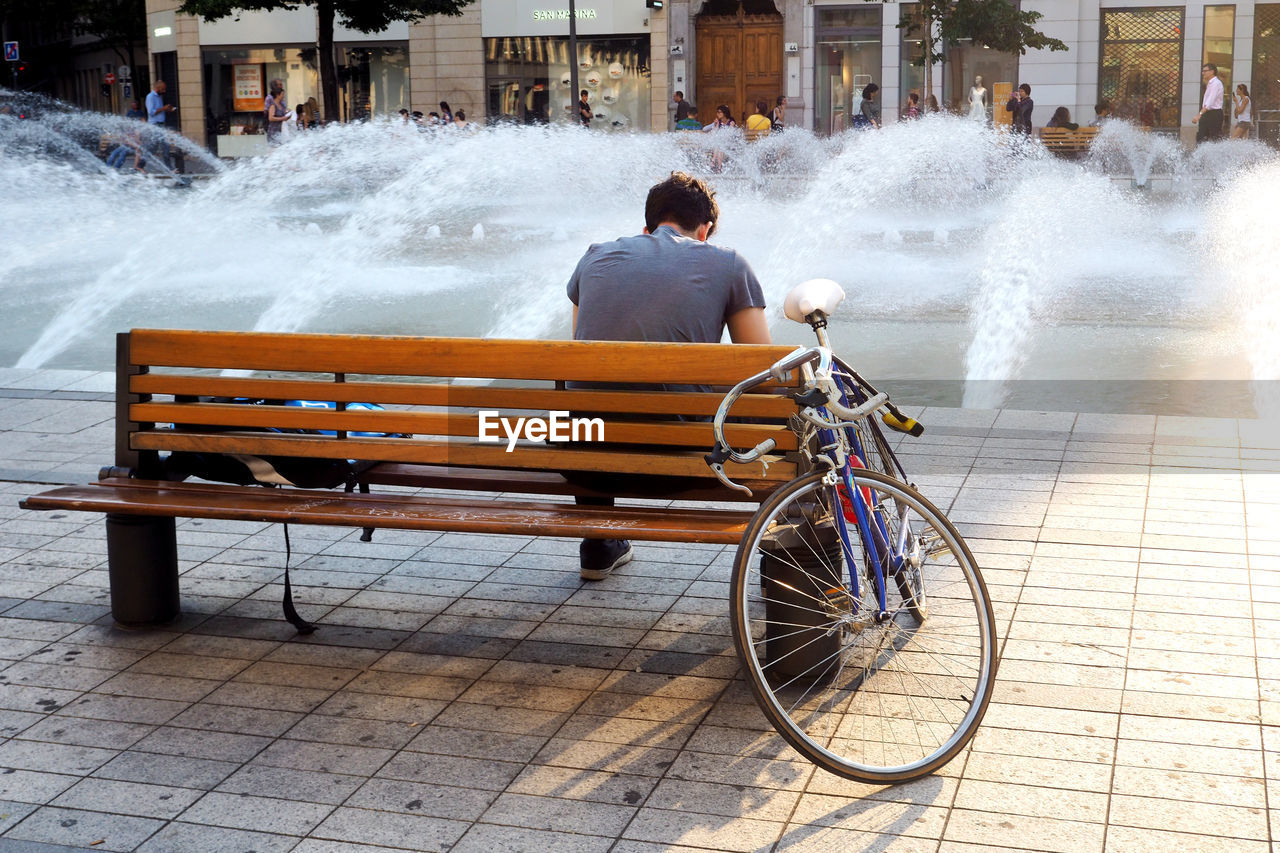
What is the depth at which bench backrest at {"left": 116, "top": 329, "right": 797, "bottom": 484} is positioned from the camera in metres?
4.11

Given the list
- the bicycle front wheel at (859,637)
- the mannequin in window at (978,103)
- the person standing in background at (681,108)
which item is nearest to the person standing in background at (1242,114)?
the mannequin in window at (978,103)

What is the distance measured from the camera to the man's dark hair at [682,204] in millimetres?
4723

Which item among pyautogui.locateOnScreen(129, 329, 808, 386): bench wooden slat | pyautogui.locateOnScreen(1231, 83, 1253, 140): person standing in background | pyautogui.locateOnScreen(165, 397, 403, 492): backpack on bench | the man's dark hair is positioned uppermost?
pyautogui.locateOnScreen(1231, 83, 1253, 140): person standing in background

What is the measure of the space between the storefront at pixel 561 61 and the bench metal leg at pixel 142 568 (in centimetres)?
3110

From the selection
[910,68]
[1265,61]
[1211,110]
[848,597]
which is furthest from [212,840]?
[1265,61]

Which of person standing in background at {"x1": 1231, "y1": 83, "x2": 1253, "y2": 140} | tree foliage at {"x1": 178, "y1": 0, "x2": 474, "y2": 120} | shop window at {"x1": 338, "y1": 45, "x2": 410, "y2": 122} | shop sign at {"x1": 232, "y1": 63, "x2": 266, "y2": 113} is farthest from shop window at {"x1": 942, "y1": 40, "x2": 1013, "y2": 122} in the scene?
shop sign at {"x1": 232, "y1": 63, "x2": 266, "y2": 113}

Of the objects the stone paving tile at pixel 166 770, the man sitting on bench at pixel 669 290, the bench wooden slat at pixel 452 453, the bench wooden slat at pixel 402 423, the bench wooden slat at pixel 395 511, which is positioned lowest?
the stone paving tile at pixel 166 770

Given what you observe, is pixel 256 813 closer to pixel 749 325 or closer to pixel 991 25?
pixel 749 325

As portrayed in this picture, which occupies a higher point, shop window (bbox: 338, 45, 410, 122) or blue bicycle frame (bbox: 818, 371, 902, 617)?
shop window (bbox: 338, 45, 410, 122)

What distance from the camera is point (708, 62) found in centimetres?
3512

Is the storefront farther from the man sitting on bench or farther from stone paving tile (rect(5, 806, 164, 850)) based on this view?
stone paving tile (rect(5, 806, 164, 850))

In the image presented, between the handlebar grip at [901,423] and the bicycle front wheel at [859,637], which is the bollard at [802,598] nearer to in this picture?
the bicycle front wheel at [859,637]

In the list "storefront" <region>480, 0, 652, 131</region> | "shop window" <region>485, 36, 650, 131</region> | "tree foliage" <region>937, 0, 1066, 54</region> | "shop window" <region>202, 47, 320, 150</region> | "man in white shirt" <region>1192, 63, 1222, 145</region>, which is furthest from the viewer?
"shop window" <region>202, 47, 320, 150</region>

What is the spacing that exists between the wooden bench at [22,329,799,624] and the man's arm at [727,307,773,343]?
0.28 metres
